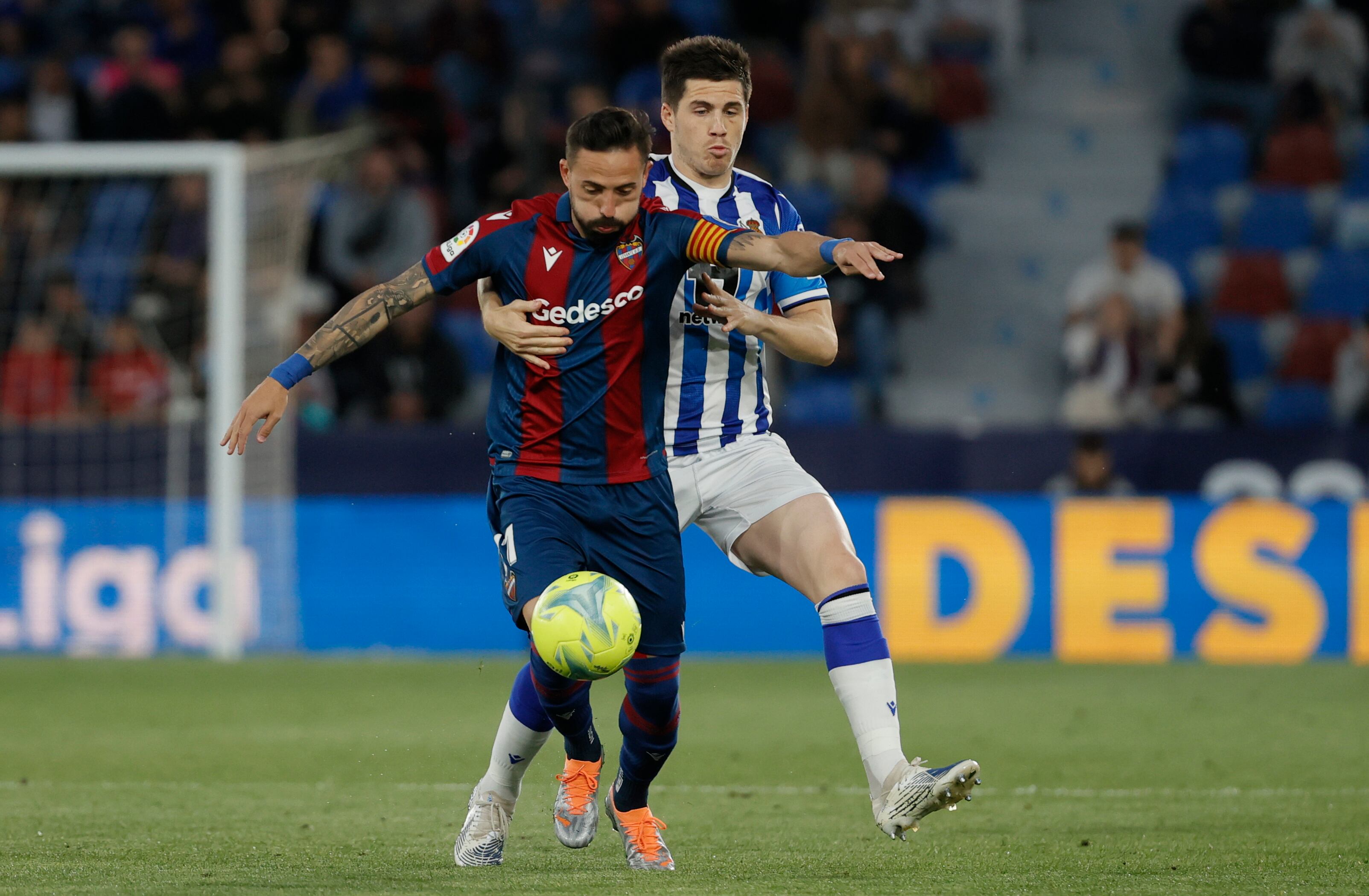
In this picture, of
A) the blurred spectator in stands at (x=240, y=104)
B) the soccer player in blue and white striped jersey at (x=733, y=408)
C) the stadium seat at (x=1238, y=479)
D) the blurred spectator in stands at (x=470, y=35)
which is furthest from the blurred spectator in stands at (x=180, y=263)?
the soccer player in blue and white striped jersey at (x=733, y=408)

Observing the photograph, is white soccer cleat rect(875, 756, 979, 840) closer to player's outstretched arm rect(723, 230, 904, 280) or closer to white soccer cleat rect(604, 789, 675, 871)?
white soccer cleat rect(604, 789, 675, 871)

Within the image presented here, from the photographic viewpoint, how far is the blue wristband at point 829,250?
16.3 feet

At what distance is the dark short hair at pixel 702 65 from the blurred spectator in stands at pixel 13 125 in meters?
11.5

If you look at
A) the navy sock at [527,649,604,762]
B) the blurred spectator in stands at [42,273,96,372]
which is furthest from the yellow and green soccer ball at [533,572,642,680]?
the blurred spectator in stands at [42,273,96,372]

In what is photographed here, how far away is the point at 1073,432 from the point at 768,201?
281 inches

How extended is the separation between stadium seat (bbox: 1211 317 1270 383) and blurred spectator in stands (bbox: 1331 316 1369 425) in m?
0.86

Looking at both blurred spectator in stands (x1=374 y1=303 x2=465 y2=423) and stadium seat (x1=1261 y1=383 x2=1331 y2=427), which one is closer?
blurred spectator in stands (x1=374 y1=303 x2=465 y2=423)

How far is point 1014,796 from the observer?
23.3 ft

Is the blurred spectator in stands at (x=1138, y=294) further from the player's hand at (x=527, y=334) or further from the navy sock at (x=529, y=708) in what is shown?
the player's hand at (x=527, y=334)

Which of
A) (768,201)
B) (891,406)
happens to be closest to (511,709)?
(768,201)

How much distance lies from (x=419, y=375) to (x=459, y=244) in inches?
342

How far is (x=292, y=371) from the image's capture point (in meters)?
5.30

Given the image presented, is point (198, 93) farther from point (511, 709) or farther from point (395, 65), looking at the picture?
point (511, 709)

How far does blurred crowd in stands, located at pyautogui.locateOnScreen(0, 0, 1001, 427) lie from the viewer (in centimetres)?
1411
